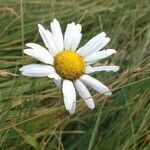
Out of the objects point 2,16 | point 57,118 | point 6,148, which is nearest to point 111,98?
point 57,118

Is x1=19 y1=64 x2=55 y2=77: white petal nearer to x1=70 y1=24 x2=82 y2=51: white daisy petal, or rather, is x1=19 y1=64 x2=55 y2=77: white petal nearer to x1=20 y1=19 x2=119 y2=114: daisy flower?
x1=20 y1=19 x2=119 y2=114: daisy flower

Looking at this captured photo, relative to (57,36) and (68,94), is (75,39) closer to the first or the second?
(57,36)

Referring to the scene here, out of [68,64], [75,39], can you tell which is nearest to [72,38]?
[75,39]

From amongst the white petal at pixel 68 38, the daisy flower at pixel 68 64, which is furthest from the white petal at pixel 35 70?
the white petal at pixel 68 38

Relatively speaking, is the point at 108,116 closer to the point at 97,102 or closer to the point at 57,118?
the point at 97,102

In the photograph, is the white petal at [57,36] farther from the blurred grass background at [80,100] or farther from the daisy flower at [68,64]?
the blurred grass background at [80,100]
